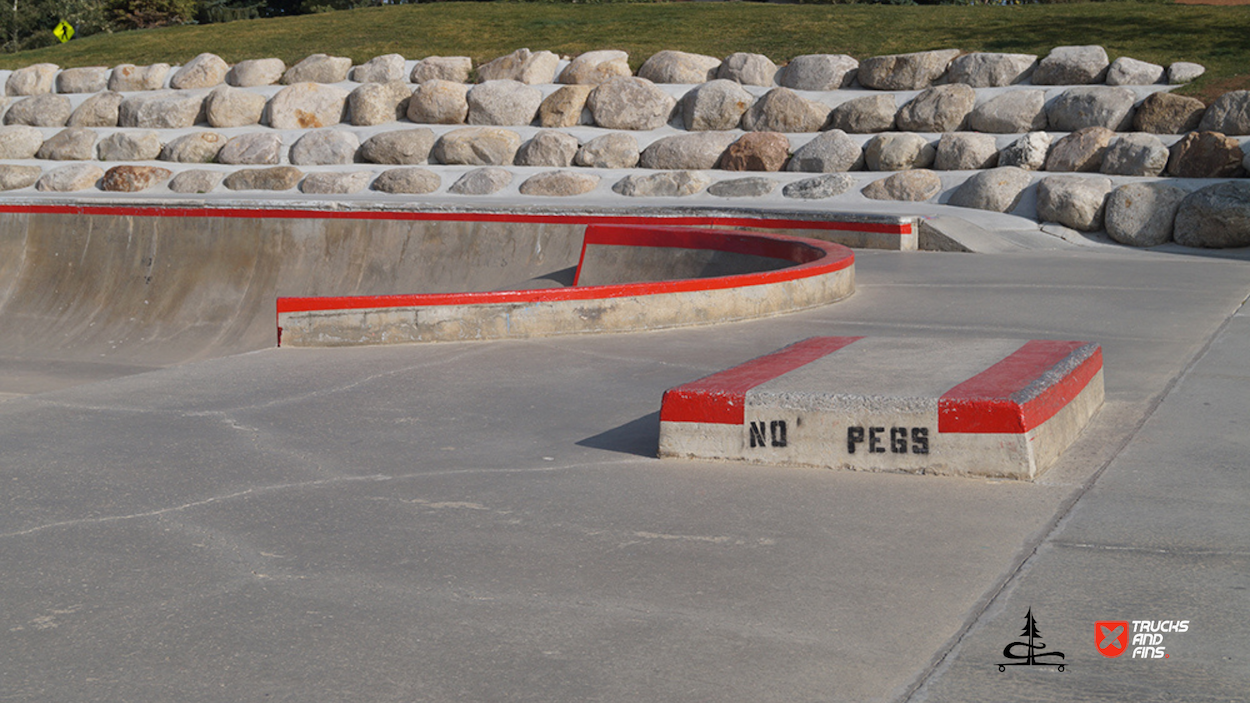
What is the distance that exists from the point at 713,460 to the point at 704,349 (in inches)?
108

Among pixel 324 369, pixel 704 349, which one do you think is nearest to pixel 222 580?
pixel 324 369

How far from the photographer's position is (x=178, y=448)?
16.8ft

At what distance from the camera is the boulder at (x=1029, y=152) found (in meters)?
17.2

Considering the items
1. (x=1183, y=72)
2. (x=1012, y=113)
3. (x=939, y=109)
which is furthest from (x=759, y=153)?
(x=1183, y=72)

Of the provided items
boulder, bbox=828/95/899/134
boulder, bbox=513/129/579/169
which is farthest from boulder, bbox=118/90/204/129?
boulder, bbox=828/95/899/134

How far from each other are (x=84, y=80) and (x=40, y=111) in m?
1.41

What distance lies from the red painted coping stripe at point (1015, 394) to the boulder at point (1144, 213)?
1024cm

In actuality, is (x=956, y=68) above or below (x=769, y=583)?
above

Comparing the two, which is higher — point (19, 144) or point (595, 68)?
point (595, 68)

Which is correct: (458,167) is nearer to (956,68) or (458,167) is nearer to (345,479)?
(956,68)

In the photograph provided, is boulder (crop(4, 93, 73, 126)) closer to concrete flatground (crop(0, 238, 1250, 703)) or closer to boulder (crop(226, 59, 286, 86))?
boulder (crop(226, 59, 286, 86))

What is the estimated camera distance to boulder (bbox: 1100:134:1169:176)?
15773mm

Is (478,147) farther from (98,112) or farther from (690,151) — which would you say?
(98,112)

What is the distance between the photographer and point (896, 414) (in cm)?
440
